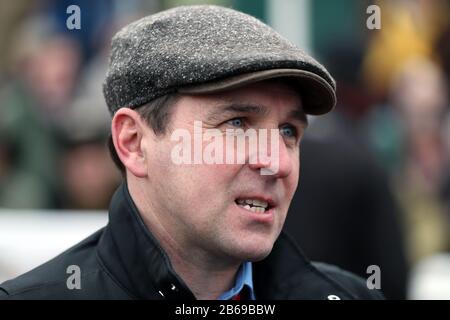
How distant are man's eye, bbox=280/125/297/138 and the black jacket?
1.51 ft

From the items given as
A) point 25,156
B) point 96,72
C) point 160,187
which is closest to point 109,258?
point 160,187

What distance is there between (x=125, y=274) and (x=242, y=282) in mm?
426

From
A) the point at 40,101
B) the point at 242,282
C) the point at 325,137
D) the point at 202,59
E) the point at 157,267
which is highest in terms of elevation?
the point at 202,59

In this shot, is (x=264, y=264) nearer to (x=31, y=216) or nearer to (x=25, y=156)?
(x=31, y=216)

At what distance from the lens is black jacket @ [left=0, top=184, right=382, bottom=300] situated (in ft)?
10.6

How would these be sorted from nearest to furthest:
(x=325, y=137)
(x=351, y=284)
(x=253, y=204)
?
(x=253, y=204)
(x=351, y=284)
(x=325, y=137)

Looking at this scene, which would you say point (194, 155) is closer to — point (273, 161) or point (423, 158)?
point (273, 161)

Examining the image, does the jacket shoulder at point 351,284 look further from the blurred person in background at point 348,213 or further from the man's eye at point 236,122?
the blurred person in background at point 348,213

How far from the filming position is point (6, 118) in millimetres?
8242

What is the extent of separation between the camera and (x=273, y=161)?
10.8ft

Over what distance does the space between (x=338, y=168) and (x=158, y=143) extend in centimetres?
232

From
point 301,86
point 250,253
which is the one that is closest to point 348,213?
point 301,86

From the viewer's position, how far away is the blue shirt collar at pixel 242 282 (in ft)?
11.3

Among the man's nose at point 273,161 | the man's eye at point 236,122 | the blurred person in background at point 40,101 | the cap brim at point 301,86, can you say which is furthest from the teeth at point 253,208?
the blurred person in background at point 40,101
